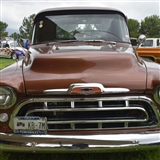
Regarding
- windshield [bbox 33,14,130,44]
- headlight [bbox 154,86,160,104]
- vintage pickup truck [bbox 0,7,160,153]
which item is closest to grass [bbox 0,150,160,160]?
vintage pickup truck [bbox 0,7,160,153]

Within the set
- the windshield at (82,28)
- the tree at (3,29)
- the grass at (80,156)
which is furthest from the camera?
the tree at (3,29)

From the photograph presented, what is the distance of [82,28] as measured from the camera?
3.98m

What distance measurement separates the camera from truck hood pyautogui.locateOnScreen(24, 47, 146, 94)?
8.14 ft

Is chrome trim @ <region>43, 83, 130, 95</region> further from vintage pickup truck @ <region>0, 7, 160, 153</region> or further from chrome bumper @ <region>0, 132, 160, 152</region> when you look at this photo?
chrome bumper @ <region>0, 132, 160, 152</region>

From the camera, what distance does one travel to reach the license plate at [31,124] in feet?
8.10

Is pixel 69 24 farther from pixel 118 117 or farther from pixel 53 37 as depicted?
pixel 118 117

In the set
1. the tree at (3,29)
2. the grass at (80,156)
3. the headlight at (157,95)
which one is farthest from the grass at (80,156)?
the tree at (3,29)

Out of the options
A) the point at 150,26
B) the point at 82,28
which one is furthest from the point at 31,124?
the point at 150,26

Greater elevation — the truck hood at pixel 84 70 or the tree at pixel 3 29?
the truck hood at pixel 84 70

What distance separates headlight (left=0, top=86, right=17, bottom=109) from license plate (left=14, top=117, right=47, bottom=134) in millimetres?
161

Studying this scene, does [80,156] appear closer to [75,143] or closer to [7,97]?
[75,143]

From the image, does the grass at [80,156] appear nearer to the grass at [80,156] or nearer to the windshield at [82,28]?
the grass at [80,156]

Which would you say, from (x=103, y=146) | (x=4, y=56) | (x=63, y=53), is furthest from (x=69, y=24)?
(x=4, y=56)

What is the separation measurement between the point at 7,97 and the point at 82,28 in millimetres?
1883
